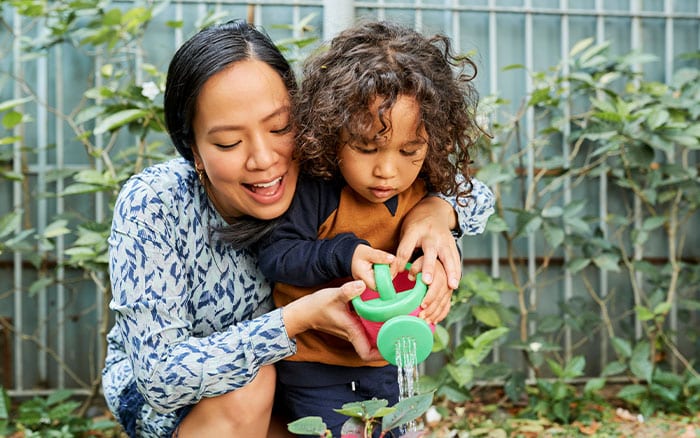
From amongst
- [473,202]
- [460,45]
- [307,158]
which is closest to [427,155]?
[307,158]

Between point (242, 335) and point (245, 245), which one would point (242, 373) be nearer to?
point (242, 335)

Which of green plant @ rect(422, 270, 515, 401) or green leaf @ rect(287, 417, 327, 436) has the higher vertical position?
green leaf @ rect(287, 417, 327, 436)

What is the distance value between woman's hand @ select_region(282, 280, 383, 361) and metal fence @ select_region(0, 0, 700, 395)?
5.97 feet

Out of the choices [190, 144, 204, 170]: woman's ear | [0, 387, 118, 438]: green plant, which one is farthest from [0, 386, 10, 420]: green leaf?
[190, 144, 204, 170]: woman's ear

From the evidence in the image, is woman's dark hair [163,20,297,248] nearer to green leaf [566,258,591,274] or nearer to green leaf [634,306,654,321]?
green leaf [566,258,591,274]

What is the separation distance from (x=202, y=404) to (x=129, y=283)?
33cm

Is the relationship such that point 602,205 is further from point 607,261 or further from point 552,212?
point 552,212

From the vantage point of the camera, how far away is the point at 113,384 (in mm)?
2164

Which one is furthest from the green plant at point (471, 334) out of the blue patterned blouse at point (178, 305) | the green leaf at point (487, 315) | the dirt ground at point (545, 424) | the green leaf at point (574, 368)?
the blue patterned blouse at point (178, 305)

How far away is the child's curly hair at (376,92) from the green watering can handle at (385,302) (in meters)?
0.29

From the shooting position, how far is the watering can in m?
1.57

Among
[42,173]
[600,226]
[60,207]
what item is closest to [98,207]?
[60,207]

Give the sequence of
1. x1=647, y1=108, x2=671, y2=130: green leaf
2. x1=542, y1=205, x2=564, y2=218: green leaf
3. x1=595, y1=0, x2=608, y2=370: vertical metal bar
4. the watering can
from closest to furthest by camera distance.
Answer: the watering can
x1=647, y1=108, x2=671, y2=130: green leaf
x1=542, y1=205, x2=564, y2=218: green leaf
x1=595, y1=0, x2=608, y2=370: vertical metal bar

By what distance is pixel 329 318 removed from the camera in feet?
5.56
